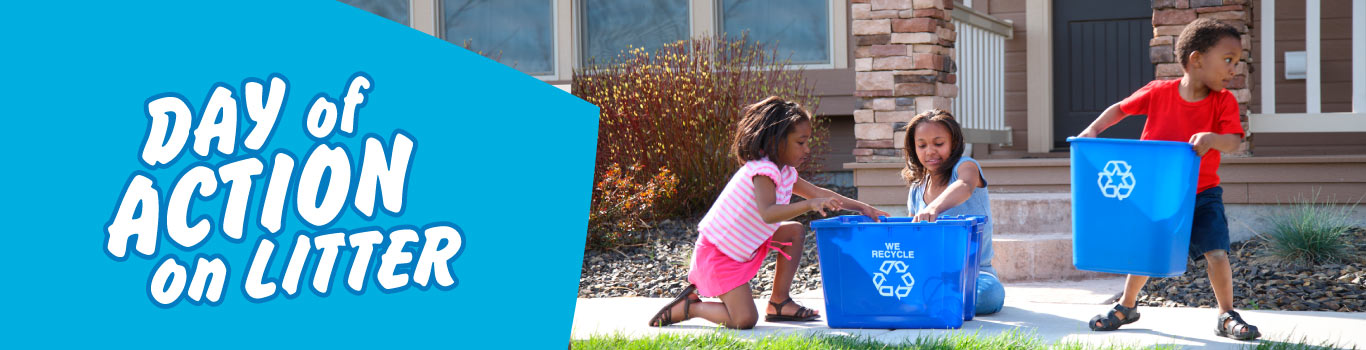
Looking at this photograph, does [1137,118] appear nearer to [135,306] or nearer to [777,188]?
[777,188]

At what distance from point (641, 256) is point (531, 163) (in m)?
Answer: 3.94

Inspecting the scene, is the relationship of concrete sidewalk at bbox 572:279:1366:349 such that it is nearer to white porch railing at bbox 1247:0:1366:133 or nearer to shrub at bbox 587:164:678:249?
shrub at bbox 587:164:678:249

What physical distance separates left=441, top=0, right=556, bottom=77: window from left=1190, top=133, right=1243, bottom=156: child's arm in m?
7.40

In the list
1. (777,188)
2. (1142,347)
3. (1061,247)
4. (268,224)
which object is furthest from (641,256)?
(268,224)

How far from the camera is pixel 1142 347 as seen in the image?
3719 mm

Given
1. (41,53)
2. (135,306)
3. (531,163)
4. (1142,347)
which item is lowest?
(1142,347)

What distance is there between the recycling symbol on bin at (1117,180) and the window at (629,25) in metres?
6.53

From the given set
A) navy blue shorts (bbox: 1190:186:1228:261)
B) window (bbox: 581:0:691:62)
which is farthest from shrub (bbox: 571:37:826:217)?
navy blue shorts (bbox: 1190:186:1228:261)

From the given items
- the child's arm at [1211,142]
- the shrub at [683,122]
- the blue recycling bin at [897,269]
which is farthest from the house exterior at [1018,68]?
the child's arm at [1211,142]

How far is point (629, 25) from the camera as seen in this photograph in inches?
415

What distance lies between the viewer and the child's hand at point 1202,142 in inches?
150

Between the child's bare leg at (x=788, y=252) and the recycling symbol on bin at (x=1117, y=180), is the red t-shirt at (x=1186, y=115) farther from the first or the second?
the child's bare leg at (x=788, y=252)

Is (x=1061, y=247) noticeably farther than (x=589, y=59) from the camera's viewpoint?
No

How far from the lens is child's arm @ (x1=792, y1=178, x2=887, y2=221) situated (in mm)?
4287
